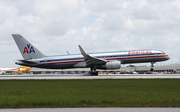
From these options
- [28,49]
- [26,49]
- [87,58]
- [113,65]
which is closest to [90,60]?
[87,58]

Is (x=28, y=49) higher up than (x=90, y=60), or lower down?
higher up

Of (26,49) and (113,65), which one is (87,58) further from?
(26,49)

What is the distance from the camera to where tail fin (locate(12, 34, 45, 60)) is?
1905 inches

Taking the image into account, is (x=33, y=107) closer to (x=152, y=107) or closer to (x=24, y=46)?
(x=152, y=107)

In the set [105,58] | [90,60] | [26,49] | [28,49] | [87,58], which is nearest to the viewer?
[87,58]

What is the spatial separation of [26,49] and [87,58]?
48.0ft

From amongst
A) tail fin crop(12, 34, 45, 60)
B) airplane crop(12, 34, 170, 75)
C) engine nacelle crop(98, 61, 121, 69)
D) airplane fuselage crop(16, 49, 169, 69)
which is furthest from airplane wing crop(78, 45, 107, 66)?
tail fin crop(12, 34, 45, 60)

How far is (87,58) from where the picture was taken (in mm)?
45594

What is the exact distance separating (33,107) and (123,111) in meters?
4.79

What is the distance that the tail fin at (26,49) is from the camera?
159 ft

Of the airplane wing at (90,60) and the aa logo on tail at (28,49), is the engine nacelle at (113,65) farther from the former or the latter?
the aa logo on tail at (28,49)

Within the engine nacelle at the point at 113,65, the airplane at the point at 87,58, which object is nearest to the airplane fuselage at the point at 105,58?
the airplane at the point at 87,58

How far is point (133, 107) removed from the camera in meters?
11.1

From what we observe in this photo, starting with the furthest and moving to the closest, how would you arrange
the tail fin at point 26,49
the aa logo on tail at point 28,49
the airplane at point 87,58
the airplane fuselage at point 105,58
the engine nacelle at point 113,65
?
the aa logo on tail at point 28,49 < the tail fin at point 26,49 < the airplane fuselage at point 105,58 < the airplane at point 87,58 < the engine nacelle at point 113,65
